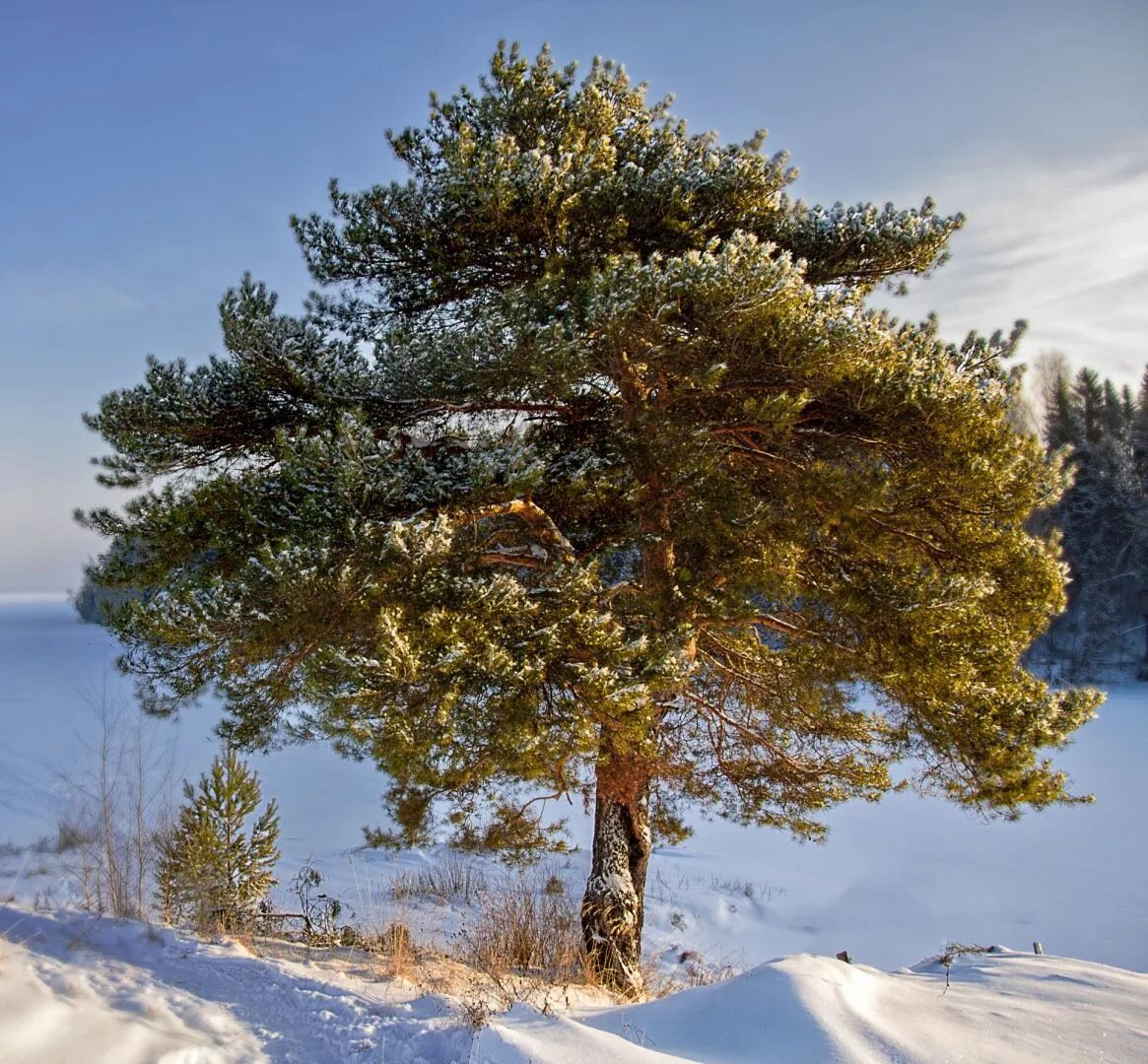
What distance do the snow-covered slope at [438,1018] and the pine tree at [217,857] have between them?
1.20m

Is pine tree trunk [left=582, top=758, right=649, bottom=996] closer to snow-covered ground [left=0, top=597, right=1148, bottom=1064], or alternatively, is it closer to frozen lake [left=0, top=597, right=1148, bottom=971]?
snow-covered ground [left=0, top=597, right=1148, bottom=1064]

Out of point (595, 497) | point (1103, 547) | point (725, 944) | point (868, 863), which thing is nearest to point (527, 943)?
point (595, 497)

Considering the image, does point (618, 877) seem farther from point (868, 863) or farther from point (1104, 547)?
point (1104, 547)

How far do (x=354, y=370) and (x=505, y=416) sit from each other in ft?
5.55

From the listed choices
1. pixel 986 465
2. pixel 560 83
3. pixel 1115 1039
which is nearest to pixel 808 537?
pixel 986 465

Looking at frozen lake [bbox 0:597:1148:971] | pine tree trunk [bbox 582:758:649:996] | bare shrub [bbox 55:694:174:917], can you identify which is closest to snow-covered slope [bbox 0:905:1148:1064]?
bare shrub [bbox 55:694:174:917]

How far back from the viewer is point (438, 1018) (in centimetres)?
424

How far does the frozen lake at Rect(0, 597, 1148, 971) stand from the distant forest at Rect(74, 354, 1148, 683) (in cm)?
782

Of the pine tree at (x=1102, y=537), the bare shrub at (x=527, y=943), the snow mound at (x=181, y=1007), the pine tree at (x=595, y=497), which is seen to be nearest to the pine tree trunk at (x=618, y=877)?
the pine tree at (x=595, y=497)

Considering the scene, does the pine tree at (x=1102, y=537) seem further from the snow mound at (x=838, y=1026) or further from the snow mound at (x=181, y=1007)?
the snow mound at (x=181, y=1007)

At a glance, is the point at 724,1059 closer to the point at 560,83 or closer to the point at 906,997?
the point at 906,997

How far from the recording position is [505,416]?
785 cm

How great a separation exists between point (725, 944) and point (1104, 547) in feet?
89.2

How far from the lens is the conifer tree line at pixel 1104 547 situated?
29.0m
